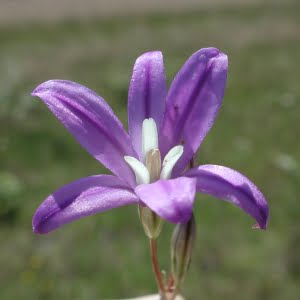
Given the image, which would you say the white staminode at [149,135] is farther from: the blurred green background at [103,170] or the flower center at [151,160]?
the blurred green background at [103,170]

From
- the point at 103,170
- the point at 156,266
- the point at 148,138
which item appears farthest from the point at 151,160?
the point at 103,170

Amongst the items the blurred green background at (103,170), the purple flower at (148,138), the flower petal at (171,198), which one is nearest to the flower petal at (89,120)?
the purple flower at (148,138)

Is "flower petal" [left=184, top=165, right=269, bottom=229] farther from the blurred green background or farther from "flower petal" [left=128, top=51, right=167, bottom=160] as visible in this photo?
the blurred green background

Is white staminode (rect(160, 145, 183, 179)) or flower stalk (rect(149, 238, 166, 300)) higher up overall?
white staminode (rect(160, 145, 183, 179))

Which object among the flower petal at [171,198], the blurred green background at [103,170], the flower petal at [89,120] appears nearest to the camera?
the flower petal at [171,198]

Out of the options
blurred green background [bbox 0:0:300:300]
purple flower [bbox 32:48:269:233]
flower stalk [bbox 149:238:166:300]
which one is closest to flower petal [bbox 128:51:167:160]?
purple flower [bbox 32:48:269:233]

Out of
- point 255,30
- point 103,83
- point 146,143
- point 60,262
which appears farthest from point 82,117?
point 255,30

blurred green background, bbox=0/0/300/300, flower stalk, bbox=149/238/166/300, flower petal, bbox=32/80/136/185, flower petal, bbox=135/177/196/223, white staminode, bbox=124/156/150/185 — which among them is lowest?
blurred green background, bbox=0/0/300/300
